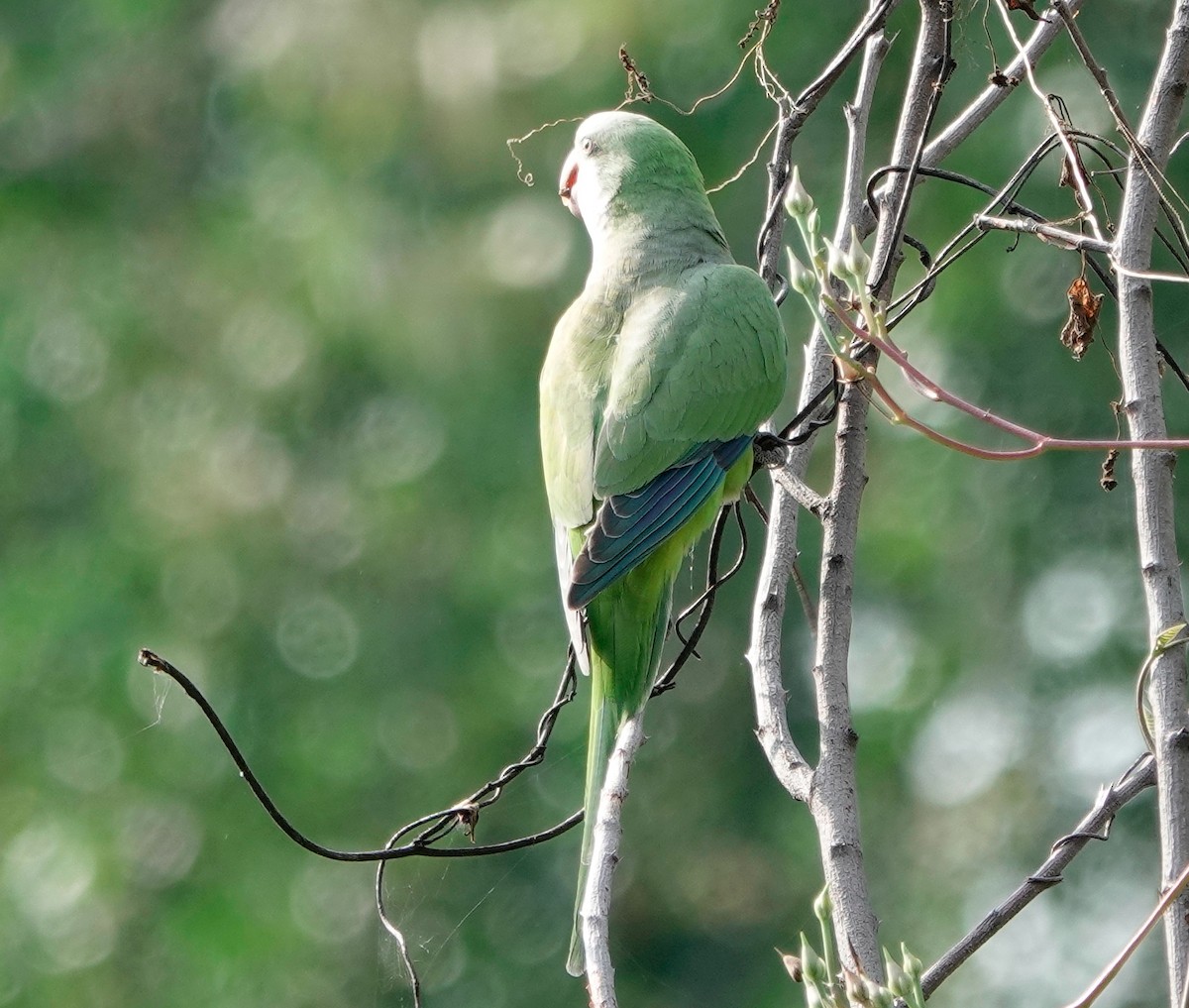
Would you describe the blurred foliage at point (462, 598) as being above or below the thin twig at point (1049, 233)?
below

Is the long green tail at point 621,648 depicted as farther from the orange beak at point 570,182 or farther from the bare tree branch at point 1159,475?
the orange beak at point 570,182

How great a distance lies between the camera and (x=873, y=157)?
591 cm

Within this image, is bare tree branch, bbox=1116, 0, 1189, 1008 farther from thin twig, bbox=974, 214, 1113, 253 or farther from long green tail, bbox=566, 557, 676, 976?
long green tail, bbox=566, 557, 676, 976

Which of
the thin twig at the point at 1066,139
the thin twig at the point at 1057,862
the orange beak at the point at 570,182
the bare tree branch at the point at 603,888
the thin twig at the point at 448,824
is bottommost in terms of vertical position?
the thin twig at the point at 448,824

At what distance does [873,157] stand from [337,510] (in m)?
2.49

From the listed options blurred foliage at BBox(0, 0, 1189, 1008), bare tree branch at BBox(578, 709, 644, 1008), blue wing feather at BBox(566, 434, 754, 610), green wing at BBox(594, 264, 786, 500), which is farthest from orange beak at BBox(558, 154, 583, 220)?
blurred foliage at BBox(0, 0, 1189, 1008)

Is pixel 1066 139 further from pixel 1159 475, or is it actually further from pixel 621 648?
pixel 621 648

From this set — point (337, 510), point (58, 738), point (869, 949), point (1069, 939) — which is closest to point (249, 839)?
point (58, 738)

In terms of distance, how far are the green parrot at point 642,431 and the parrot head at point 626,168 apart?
175mm

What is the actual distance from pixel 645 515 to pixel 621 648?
19cm

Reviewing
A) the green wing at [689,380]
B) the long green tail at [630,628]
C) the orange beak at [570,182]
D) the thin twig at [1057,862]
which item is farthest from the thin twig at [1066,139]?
the orange beak at [570,182]

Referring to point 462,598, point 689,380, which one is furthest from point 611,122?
point 462,598

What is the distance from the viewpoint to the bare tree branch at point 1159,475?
111cm

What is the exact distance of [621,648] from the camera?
83.2 inches
